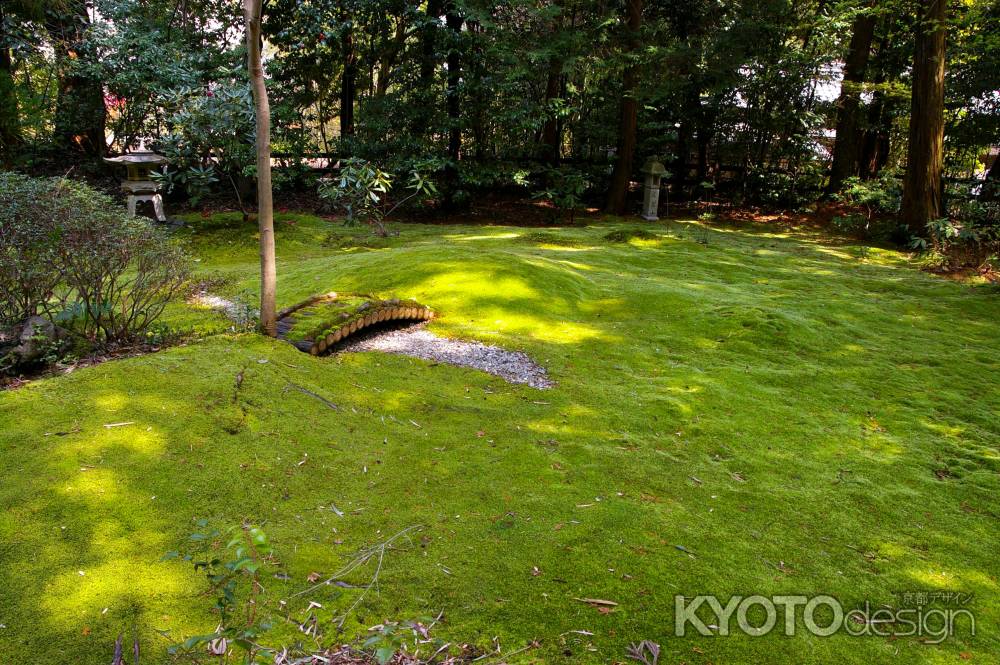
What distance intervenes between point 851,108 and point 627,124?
4.92m

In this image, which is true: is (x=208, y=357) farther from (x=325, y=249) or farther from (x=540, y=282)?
(x=325, y=249)

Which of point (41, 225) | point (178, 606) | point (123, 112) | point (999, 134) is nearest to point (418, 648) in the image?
point (178, 606)

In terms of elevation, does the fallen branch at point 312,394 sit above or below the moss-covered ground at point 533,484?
above

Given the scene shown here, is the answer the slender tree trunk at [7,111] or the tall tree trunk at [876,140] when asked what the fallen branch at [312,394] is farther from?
the tall tree trunk at [876,140]

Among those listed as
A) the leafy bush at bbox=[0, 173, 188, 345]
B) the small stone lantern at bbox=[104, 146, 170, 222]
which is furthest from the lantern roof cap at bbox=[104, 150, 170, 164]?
the leafy bush at bbox=[0, 173, 188, 345]

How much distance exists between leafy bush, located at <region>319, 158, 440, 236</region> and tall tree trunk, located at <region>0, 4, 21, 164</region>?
5.20 meters

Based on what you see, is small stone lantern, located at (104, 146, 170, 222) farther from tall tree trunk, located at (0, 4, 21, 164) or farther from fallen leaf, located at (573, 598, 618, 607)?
fallen leaf, located at (573, 598, 618, 607)

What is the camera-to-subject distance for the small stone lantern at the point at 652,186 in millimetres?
12938

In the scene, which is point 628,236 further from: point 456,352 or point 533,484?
point 533,484

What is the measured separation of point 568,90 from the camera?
47.3 ft

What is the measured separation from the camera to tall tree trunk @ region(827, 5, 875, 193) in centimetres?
1330

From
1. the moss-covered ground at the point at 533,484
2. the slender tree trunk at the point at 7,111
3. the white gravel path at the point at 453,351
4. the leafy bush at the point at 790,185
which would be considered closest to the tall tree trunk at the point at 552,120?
the leafy bush at the point at 790,185

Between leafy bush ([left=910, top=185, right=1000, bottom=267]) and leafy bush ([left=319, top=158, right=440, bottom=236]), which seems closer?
leafy bush ([left=319, top=158, right=440, bottom=236])

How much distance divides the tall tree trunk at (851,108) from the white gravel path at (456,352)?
37.2 feet
